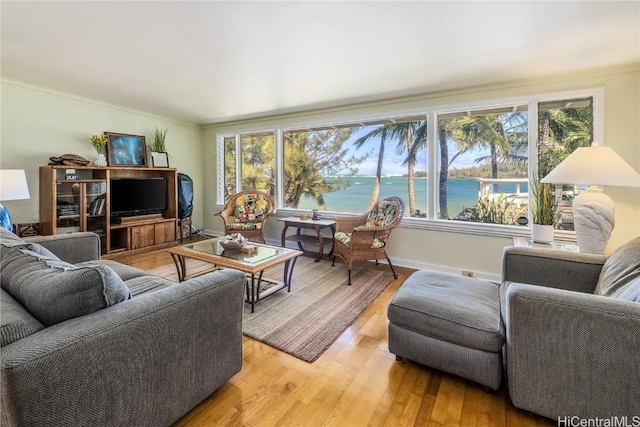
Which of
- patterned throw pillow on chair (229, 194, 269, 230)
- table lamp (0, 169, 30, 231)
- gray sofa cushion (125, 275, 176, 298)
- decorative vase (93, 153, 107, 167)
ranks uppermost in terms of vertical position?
decorative vase (93, 153, 107, 167)

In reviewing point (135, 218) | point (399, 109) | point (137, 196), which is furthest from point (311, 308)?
point (137, 196)

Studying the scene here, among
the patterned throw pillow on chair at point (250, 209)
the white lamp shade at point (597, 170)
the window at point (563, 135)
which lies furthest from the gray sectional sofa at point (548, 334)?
the patterned throw pillow on chair at point (250, 209)

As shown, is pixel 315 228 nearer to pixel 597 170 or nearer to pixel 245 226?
pixel 245 226

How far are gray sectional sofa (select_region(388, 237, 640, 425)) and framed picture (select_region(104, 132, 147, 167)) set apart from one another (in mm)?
4704

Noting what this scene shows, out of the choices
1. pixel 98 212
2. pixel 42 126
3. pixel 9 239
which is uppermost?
pixel 42 126

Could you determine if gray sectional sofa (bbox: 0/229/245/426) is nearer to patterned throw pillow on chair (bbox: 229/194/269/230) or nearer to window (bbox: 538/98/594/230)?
patterned throw pillow on chair (bbox: 229/194/269/230)

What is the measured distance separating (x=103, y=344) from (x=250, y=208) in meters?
3.60

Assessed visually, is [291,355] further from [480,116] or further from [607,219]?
[480,116]

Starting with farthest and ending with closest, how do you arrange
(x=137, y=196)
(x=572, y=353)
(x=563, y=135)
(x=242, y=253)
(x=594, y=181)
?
(x=137, y=196) < (x=563, y=135) < (x=242, y=253) < (x=594, y=181) < (x=572, y=353)

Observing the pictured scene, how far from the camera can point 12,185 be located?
2.68 meters

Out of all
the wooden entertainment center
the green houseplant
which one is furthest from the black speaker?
the green houseplant

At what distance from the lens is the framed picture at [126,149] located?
14.6ft

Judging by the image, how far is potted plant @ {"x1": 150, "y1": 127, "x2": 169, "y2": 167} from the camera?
503 centimetres

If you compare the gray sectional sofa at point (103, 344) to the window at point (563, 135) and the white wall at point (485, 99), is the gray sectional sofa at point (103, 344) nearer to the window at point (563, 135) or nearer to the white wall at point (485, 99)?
the white wall at point (485, 99)
